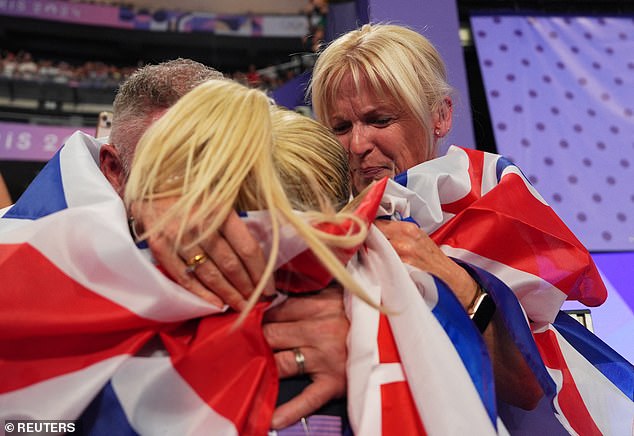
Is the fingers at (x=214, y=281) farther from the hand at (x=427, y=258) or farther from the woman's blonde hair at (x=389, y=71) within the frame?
the woman's blonde hair at (x=389, y=71)

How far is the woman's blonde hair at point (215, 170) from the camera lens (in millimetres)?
655

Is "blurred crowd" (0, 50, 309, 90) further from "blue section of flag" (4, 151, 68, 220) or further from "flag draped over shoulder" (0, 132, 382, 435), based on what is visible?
"flag draped over shoulder" (0, 132, 382, 435)

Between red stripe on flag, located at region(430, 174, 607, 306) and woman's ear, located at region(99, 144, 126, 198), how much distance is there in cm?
54

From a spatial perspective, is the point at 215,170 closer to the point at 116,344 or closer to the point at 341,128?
the point at 116,344

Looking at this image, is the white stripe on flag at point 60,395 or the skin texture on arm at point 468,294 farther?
the skin texture on arm at point 468,294

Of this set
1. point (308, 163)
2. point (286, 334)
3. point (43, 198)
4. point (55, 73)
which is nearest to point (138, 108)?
point (43, 198)

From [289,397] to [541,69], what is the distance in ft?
6.87

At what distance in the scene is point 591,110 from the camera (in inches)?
94.0

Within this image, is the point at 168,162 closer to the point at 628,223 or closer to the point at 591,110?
the point at 628,223

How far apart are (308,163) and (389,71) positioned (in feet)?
1.78

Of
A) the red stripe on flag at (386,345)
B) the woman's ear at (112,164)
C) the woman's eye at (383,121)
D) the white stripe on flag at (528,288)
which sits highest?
the woman's ear at (112,164)

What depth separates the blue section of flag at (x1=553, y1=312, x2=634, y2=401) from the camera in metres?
1.04

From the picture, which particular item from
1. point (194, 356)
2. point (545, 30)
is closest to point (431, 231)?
point (194, 356)

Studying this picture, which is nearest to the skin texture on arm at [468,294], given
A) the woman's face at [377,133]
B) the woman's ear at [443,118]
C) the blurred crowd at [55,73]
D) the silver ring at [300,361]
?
the silver ring at [300,361]
